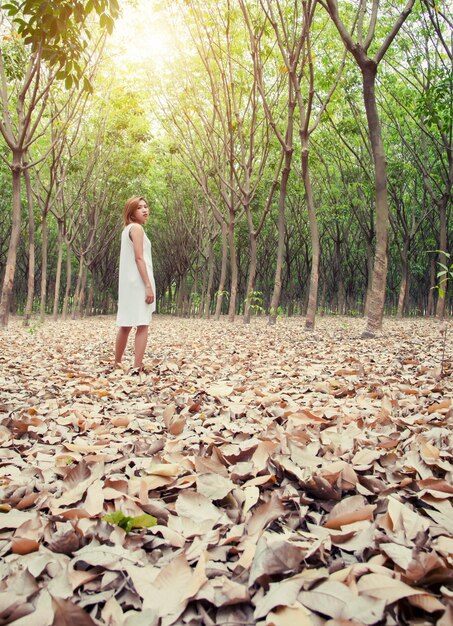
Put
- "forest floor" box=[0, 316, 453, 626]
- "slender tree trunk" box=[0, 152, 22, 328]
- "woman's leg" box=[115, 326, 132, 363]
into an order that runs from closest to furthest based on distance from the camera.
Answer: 1. "forest floor" box=[0, 316, 453, 626]
2. "woman's leg" box=[115, 326, 132, 363]
3. "slender tree trunk" box=[0, 152, 22, 328]

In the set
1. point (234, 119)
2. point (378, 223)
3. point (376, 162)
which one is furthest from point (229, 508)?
point (234, 119)

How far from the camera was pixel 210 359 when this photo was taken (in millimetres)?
6105

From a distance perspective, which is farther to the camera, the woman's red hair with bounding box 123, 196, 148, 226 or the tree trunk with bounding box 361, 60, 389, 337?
the tree trunk with bounding box 361, 60, 389, 337

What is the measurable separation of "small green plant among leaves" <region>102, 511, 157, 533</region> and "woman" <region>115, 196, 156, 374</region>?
131 inches

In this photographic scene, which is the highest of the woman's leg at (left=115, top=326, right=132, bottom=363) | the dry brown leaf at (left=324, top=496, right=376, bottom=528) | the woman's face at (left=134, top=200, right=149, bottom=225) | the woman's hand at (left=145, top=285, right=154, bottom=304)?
the woman's face at (left=134, top=200, right=149, bottom=225)

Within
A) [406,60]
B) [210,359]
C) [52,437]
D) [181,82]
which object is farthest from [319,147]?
[52,437]

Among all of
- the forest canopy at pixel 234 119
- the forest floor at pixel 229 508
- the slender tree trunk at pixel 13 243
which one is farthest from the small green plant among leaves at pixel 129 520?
the slender tree trunk at pixel 13 243

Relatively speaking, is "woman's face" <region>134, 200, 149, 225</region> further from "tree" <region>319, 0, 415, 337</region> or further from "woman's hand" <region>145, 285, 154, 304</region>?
"tree" <region>319, 0, 415, 337</region>

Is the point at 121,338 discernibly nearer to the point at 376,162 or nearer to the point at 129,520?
the point at 129,520

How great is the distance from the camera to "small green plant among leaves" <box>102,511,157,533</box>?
1.70m

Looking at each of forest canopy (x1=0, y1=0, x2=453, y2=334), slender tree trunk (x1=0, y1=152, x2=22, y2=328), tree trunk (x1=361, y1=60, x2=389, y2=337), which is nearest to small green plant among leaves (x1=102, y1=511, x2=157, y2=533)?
forest canopy (x1=0, y1=0, x2=453, y2=334)

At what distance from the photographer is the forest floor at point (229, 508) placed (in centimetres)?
127

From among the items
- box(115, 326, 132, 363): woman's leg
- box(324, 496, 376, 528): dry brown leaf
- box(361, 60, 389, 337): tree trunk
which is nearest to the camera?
box(324, 496, 376, 528): dry brown leaf

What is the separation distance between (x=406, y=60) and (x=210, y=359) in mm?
13489
